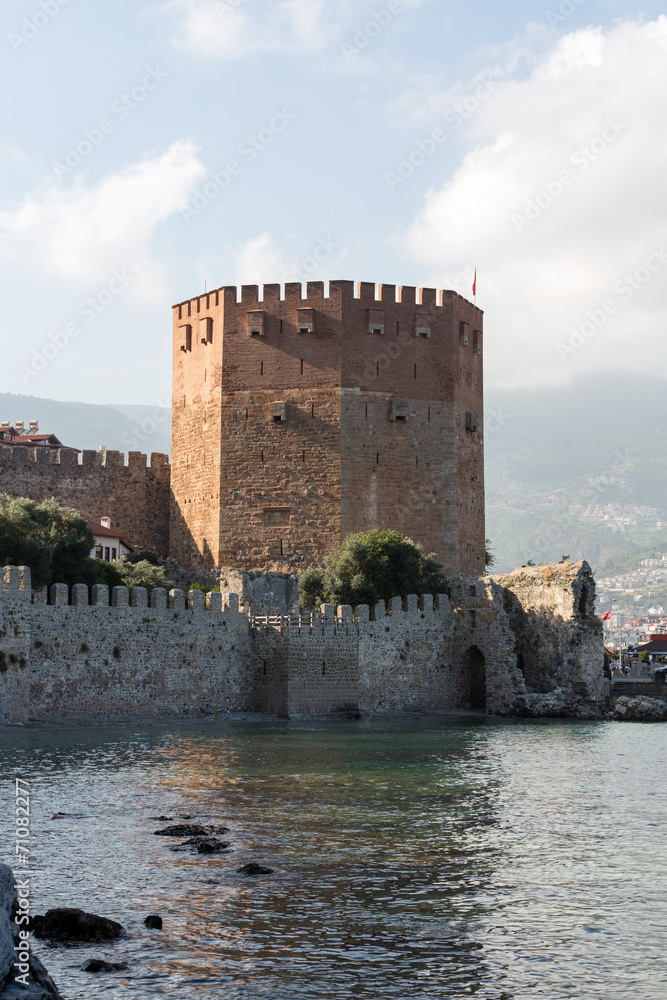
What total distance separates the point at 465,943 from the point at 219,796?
6.88m

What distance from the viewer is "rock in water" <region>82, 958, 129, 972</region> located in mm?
8039

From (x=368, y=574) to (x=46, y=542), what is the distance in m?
8.16

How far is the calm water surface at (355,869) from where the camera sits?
8141mm

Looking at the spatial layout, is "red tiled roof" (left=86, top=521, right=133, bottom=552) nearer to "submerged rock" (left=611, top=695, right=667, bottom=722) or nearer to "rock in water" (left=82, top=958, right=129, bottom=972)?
"submerged rock" (left=611, top=695, right=667, bottom=722)

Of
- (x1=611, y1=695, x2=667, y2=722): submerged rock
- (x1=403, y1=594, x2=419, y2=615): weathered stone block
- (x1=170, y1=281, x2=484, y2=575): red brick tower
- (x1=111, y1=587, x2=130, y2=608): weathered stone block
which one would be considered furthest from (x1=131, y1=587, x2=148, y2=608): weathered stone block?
(x1=611, y1=695, x2=667, y2=722): submerged rock

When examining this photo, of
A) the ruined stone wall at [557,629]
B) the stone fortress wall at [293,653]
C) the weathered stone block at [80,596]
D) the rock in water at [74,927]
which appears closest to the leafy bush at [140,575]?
the stone fortress wall at [293,653]

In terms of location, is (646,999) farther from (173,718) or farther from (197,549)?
(197,549)

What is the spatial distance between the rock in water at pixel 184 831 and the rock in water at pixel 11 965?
19.9 ft

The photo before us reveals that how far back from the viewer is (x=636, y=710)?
3161cm

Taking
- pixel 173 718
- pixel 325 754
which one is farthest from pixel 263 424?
pixel 325 754

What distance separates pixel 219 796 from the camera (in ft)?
49.9

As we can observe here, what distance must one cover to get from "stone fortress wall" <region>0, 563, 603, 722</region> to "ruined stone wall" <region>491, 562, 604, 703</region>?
37 millimetres

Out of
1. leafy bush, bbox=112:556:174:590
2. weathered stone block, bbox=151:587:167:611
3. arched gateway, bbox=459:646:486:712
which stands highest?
leafy bush, bbox=112:556:174:590

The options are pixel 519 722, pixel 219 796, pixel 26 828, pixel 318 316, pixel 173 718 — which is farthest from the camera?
pixel 318 316
